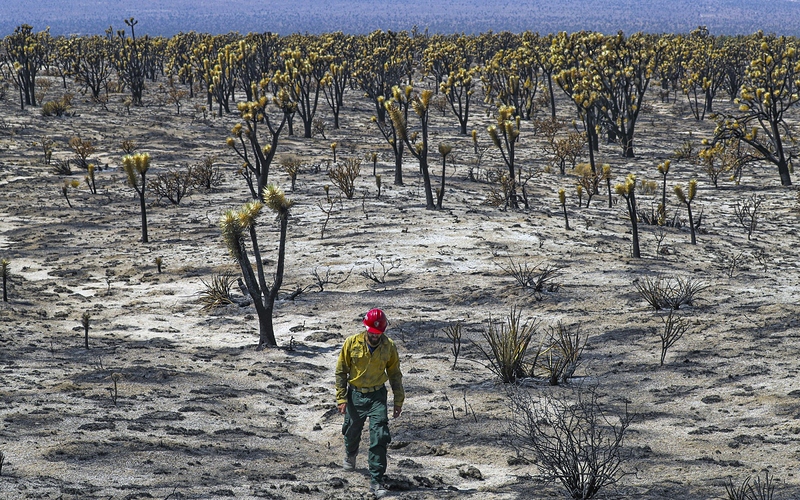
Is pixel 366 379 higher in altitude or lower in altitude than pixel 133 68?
lower

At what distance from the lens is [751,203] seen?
16.4 m

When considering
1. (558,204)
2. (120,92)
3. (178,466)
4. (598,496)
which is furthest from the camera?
(120,92)

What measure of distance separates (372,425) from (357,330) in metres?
3.77

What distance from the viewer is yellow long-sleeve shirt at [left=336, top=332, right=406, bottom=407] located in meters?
5.38

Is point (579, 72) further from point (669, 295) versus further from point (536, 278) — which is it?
point (669, 295)

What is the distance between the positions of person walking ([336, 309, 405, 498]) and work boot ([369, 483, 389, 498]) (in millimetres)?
221

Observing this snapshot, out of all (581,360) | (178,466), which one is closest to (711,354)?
(581,360)

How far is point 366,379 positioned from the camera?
211 inches

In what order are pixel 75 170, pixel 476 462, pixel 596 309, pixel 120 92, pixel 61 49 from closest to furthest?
1. pixel 476 462
2. pixel 596 309
3. pixel 75 170
4. pixel 120 92
5. pixel 61 49

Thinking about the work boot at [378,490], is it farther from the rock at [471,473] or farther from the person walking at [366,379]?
the rock at [471,473]

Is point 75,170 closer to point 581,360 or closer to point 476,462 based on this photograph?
point 581,360

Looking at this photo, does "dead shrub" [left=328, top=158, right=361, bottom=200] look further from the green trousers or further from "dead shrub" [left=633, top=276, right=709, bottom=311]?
the green trousers

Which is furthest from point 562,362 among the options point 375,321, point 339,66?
point 339,66

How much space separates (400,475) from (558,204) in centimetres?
1129
